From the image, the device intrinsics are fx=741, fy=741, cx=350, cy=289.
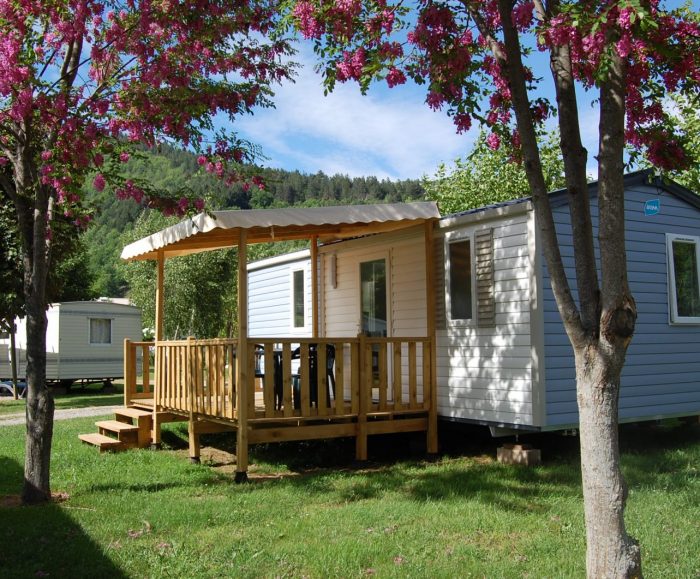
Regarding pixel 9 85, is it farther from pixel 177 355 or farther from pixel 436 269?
pixel 436 269

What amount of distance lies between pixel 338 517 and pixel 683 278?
564cm

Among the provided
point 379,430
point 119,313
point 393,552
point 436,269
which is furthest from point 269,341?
point 119,313

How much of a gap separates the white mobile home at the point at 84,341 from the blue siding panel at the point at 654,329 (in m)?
17.2

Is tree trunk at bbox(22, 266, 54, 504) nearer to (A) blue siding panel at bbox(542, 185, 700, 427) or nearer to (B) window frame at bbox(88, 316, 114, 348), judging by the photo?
(A) blue siding panel at bbox(542, 185, 700, 427)

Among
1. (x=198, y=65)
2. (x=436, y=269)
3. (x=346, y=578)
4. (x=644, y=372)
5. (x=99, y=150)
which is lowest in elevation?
(x=346, y=578)

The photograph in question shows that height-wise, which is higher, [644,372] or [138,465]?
[644,372]

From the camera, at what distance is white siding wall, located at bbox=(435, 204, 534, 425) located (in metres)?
7.55

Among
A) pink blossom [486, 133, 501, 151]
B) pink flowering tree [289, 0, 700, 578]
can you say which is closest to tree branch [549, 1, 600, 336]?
pink flowering tree [289, 0, 700, 578]

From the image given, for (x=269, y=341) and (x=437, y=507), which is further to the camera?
(x=269, y=341)

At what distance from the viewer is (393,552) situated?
484 centimetres

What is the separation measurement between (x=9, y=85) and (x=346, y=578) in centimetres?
474

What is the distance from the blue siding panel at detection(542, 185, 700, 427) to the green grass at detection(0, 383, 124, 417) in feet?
41.4

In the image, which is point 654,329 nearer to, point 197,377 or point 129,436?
point 197,377

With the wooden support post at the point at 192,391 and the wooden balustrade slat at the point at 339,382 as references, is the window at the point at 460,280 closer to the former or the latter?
the wooden balustrade slat at the point at 339,382
